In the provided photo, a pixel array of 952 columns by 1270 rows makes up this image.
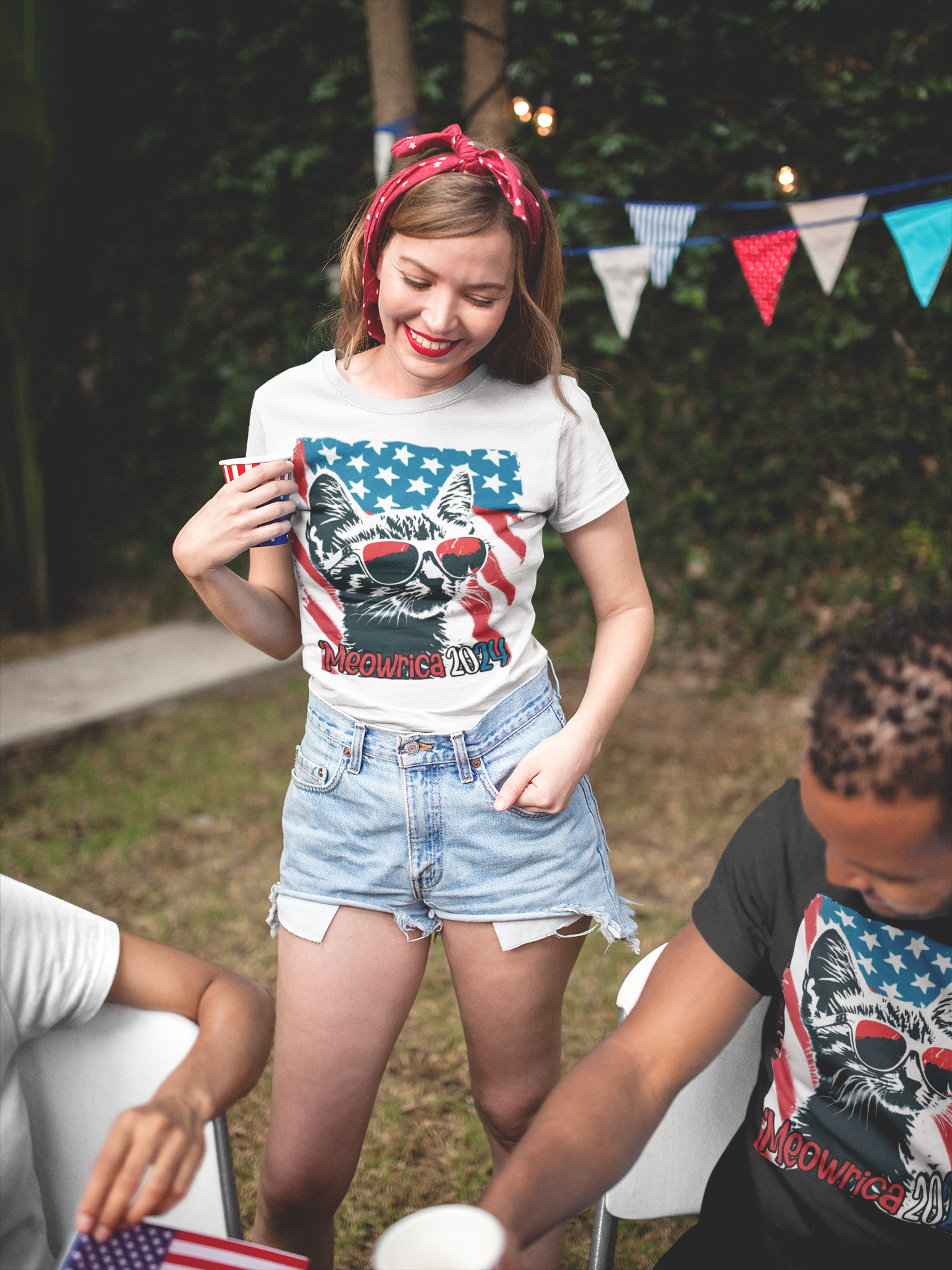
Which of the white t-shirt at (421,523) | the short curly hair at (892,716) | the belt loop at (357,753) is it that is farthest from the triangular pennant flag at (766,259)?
the short curly hair at (892,716)

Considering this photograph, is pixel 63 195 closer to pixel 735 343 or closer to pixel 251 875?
pixel 735 343

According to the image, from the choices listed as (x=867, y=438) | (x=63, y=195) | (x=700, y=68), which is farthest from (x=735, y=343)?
(x=63, y=195)

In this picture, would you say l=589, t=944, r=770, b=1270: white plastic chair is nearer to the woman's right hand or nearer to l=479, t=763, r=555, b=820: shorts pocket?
l=479, t=763, r=555, b=820: shorts pocket

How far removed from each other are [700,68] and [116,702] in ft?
13.0

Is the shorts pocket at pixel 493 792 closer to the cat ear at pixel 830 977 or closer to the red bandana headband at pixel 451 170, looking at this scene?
the cat ear at pixel 830 977

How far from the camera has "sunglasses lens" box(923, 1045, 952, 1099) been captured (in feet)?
3.34

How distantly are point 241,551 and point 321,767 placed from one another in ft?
1.09

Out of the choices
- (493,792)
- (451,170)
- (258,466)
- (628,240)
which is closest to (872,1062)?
(493,792)

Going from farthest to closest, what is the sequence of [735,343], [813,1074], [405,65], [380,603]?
1. [735,343]
2. [405,65]
3. [380,603]
4. [813,1074]

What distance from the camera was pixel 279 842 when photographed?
3.61 metres

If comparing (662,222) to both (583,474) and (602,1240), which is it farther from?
(602,1240)

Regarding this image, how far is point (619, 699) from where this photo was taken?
4.71 feet

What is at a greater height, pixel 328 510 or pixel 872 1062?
pixel 328 510

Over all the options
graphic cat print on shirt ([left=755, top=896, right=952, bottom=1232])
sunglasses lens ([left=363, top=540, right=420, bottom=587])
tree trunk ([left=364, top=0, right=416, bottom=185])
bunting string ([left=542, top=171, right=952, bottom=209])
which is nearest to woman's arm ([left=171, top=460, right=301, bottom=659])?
sunglasses lens ([left=363, top=540, right=420, bottom=587])
